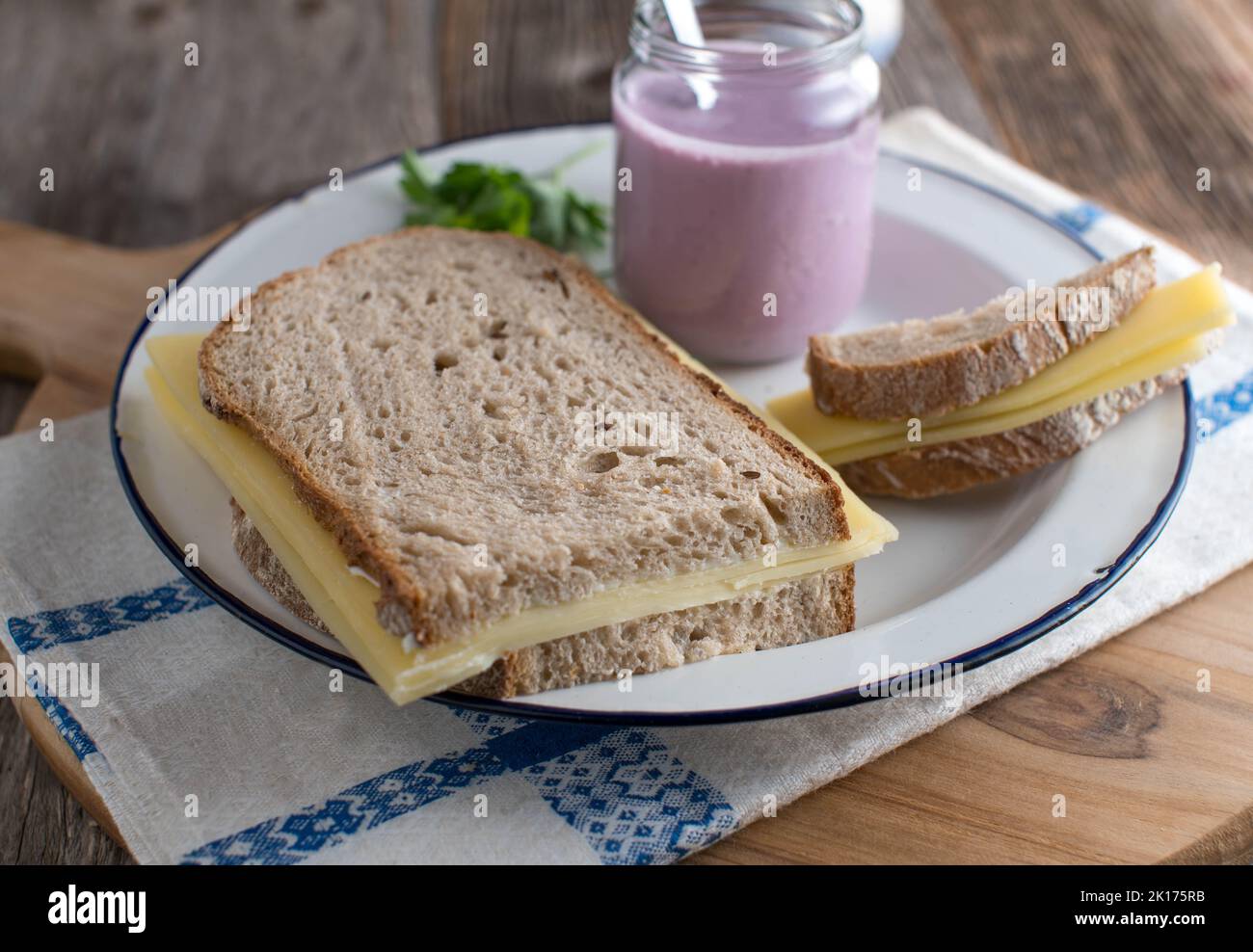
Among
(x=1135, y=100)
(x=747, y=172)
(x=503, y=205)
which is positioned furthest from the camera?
(x=1135, y=100)

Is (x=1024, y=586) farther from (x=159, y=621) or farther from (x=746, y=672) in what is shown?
(x=159, y=621)

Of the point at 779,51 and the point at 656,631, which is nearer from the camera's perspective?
the point at 656,631

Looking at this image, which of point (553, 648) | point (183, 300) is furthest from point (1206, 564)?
point (183, 300)

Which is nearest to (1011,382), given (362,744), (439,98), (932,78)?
(362,744)

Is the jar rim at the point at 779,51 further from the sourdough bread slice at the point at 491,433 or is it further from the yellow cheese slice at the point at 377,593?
the yellow cheese slice at the point at 377,593

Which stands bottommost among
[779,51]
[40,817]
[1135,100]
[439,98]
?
[40,817]

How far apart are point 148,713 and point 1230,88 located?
4.33 m

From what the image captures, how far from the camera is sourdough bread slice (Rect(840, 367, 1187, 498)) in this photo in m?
2.58

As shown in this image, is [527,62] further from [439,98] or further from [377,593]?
[377,593]

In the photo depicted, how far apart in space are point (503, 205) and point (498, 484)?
1340 millimetres

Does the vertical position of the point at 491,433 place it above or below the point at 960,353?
below

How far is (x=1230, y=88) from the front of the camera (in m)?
4.68

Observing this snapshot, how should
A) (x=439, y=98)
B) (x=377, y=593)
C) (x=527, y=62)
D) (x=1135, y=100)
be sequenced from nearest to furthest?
(x=377, y=593) → (x=1135, y=100) → (x=439, y=98) → (x=527, y=62)

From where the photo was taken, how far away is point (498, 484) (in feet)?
7.48
